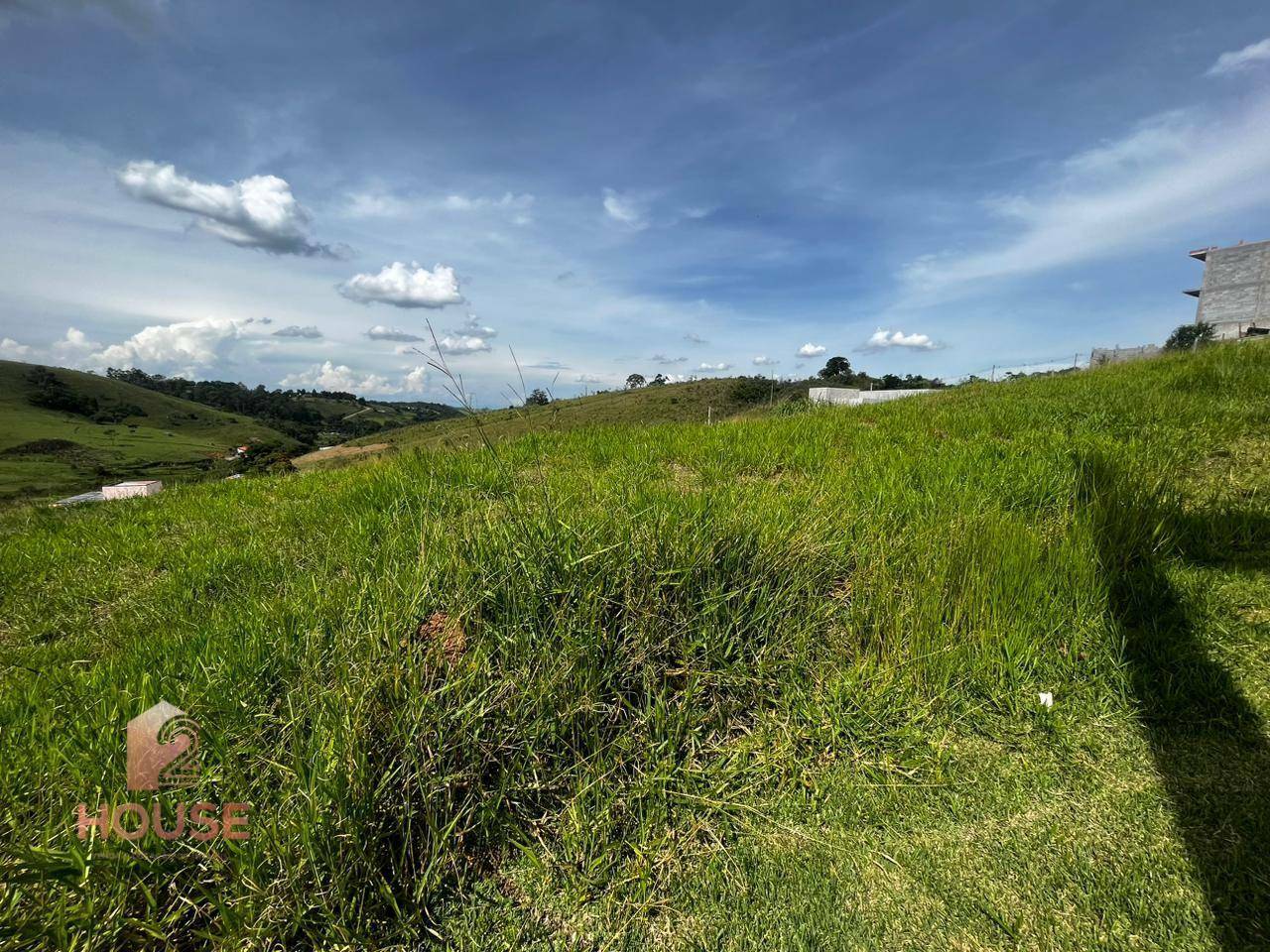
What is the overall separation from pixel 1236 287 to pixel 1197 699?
53264mm

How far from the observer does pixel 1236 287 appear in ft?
120

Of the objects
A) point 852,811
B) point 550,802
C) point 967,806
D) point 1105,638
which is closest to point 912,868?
point 852,811

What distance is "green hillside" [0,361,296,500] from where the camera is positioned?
87.2m

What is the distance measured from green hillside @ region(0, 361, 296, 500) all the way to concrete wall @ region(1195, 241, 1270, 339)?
9933 centimetres

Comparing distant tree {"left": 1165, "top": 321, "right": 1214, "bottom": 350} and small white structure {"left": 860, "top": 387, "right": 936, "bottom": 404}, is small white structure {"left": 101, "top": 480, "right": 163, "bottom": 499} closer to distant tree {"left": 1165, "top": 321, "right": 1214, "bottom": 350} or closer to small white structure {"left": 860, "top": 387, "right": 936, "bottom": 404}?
small white structure {"left": 860, "top": 387, "right": 936, "bottom": 404}

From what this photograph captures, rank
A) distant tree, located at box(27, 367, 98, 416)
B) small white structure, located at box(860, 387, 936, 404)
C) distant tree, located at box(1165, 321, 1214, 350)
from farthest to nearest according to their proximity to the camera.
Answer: distant tree, located at box(27, 367, 98, 416) < distant tree, located at box(1165, 321, 1214, 350) < small white structure, located at box(860, 387, 936, 404)

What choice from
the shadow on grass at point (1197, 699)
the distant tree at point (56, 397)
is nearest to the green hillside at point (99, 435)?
the distant tree at point (56, 397)

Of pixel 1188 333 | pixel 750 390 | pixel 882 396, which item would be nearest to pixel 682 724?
pixel 882 396

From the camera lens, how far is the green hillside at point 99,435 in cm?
8719

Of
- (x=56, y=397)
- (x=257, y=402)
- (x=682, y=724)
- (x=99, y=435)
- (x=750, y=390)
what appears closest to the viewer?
(x=682, y=724)

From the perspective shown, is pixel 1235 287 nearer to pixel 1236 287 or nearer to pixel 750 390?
pixel 1236 287

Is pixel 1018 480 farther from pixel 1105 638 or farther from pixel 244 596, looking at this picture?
pixel 244 596

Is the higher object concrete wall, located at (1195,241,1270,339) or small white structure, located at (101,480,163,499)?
concrete wall, located at (1195,241,1270,339)

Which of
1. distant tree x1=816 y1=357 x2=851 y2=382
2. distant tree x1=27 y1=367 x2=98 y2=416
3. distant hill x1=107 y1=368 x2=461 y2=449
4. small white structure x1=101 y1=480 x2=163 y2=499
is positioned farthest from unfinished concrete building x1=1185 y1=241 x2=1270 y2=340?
distant tree x1=27 y1=367 x2=98 y2=416
